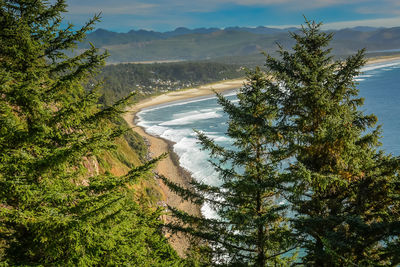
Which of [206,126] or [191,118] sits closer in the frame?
[206,126]

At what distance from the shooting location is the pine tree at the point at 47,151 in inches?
209

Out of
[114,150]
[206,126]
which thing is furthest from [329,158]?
[206,126]

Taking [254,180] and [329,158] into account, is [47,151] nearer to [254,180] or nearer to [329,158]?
[254,180]

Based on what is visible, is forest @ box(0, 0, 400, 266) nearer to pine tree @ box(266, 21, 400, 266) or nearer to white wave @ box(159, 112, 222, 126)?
pine tree @ box(266, 21, 400, 266)

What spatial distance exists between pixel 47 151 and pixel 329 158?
7026mm

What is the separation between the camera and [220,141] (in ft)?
167

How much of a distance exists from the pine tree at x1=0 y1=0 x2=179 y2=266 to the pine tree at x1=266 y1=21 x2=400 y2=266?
4.37 meters

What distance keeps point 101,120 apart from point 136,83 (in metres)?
195

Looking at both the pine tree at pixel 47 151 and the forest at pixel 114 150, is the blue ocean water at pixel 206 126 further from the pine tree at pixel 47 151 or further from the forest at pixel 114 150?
the pine tree at pixel 47 151

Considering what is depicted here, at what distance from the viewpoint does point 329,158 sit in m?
6.89

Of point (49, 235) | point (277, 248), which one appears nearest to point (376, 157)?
point (277, 248)

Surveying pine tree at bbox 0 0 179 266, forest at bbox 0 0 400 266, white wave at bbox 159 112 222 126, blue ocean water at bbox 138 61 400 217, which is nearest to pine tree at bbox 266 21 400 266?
forest at bbox 0 0 400 266

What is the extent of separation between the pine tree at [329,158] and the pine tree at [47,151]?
437cm

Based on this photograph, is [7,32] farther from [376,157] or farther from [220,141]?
[220,141]
